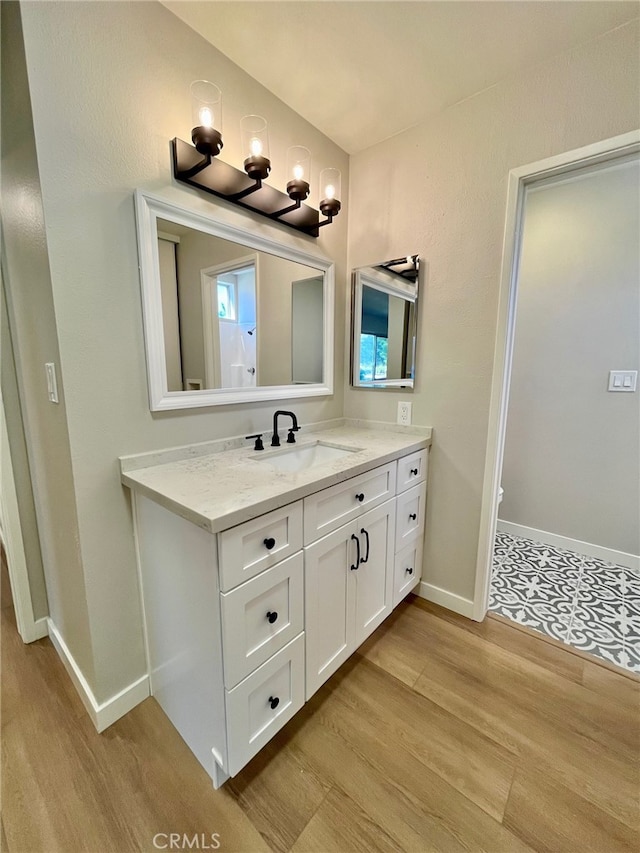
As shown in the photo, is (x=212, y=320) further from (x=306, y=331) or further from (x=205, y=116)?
(x=205, y=116)

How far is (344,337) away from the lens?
211cm

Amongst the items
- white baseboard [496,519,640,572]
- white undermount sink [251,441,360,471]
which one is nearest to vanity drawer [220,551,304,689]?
white undermount sink [251,441,360,471]

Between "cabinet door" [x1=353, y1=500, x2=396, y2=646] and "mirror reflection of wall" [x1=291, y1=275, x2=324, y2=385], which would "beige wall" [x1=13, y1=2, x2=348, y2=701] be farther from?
"cabinet door" [x1=353, y1=500, x2=396, y2=646]

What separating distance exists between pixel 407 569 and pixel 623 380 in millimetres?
1816

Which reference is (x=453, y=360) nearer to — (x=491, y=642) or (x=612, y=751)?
(x=491, y=642)

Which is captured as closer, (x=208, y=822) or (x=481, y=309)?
(x=208, y=822)

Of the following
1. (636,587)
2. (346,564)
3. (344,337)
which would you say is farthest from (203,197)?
(636,587)

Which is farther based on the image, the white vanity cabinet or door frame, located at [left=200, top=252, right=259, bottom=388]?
door frame, located at [left=200, top=252, right=259, bottom=388]

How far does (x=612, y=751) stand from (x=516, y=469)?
174 cm

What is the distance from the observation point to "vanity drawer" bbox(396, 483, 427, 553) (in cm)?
167

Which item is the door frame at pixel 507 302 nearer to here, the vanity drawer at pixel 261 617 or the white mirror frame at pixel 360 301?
the white mirror frame at pixel 360 301

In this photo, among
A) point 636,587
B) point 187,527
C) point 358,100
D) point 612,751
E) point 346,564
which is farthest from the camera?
point 636,587

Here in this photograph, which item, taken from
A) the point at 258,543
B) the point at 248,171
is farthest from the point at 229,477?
the point at 248,171

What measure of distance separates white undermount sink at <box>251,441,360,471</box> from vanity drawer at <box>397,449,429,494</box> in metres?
0.24
